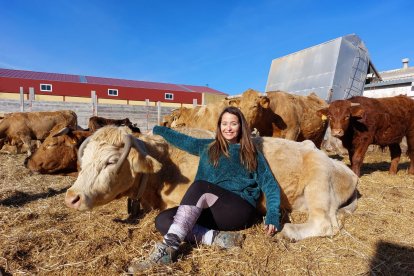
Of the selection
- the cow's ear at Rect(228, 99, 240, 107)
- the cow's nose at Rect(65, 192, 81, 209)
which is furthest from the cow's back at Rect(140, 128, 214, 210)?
the cow's ear at Rect(228, 99, 240, 107)

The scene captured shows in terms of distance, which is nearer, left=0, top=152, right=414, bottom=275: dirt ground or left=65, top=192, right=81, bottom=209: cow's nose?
left=0, top=152, right=414, bottom=275: dirt ground

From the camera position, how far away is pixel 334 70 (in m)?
→ 15.6

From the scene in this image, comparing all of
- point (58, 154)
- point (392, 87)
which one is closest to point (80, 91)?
point (392, 87)

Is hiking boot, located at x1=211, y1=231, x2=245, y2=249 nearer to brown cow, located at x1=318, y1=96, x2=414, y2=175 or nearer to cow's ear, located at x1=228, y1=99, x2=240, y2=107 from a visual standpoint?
brown cow, located at x1=318, y1=96, x2=414, y2=175

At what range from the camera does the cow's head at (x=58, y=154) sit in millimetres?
5598

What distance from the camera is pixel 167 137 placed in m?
3.67

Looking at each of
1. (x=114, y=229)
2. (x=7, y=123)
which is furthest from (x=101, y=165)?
(x=7, y=123)

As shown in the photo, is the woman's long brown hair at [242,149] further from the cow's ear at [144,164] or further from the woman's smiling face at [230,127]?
the cow's ear at [144,164]

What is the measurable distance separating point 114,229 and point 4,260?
1.05 m

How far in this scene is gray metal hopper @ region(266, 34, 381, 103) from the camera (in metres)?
15.7

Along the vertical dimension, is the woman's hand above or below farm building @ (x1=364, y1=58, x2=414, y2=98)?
below

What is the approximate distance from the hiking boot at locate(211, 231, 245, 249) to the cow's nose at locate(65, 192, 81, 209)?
132 centimetres

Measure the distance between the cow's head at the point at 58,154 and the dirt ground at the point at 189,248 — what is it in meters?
1.27

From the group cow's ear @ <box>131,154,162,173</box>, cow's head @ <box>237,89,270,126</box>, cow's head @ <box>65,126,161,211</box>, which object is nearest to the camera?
cow's head @ <box>65,126,161,211</box>
